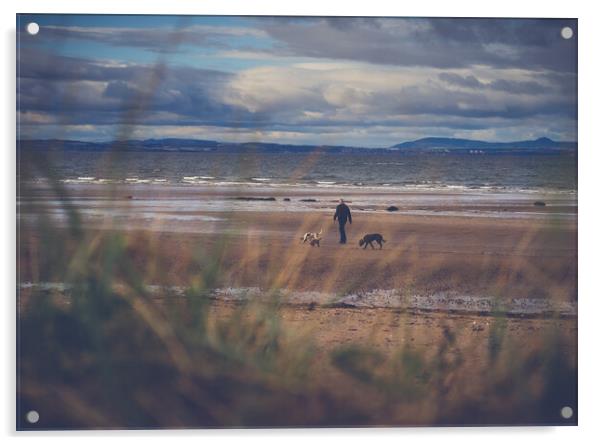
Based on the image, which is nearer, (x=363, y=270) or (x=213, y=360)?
(x=213, y=360)

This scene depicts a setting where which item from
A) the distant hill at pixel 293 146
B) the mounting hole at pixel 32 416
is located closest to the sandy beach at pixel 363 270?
the distant hill at pixel 293 146

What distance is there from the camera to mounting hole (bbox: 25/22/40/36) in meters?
4.05

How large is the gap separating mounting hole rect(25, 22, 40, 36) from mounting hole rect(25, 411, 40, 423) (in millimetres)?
1712

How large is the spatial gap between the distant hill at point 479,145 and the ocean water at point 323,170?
4 centimetres

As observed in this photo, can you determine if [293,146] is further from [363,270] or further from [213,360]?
[213,360]

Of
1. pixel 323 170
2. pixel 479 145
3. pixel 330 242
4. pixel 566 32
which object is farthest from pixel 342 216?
pixel 566 32

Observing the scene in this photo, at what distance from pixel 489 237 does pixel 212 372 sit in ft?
4.76

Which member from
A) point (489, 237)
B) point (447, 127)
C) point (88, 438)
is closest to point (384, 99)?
point (447, 127)

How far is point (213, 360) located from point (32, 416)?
85 cm

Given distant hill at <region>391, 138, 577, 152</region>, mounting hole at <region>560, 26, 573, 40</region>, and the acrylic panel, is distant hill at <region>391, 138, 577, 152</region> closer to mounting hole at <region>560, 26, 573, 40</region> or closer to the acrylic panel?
the acrylic panel

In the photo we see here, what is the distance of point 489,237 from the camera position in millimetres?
4273

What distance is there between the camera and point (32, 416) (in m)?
4.05

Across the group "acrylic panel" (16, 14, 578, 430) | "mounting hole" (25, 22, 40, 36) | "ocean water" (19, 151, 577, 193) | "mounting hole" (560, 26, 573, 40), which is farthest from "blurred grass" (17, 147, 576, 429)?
"mounting hole" (560, 26, 573, 40)

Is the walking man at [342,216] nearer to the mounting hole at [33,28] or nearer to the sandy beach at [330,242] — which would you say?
the sandy beach at [330,242]
